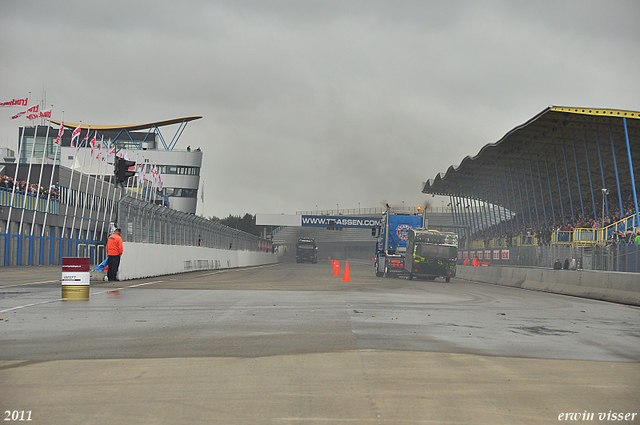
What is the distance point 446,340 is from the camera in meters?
9.20

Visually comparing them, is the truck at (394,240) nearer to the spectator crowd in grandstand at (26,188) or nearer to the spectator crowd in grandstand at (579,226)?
the spectator crowd in grandstand at (579,226)

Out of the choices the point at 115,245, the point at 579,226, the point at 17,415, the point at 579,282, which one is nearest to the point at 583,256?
the point at 579,282

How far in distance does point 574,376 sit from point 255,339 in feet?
13.2

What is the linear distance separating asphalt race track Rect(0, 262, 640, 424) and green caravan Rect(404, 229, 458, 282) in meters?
22.2

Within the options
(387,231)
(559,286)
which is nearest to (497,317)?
(559,286)

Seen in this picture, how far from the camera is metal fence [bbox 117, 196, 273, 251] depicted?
2528 cm

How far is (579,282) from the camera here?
23.4 m

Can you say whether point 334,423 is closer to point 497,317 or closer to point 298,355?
point 298,355

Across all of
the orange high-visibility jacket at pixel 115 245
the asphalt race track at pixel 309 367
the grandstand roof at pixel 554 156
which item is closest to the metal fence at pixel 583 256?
the grandstand roof at pixel 554 156

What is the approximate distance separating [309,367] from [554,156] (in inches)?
2048

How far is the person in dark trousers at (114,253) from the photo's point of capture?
2223 cm

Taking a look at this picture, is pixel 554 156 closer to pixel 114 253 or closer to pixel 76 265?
pixel 114 253

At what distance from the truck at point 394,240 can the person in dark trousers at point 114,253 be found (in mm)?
18633

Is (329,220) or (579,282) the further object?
(329,220)
